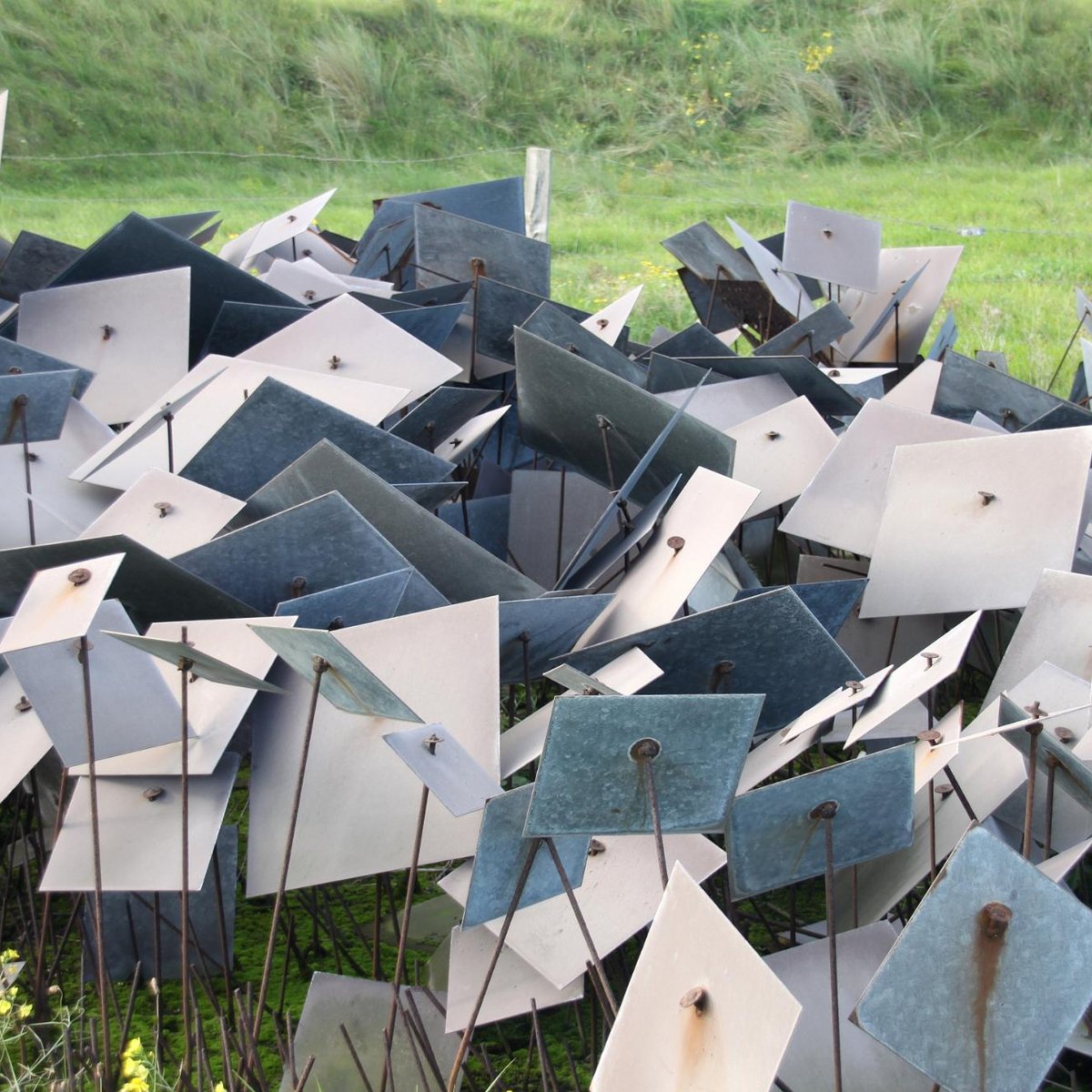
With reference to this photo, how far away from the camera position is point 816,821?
1340 mm

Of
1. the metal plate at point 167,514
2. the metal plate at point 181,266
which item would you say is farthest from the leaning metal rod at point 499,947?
the metal plate at point 181,266

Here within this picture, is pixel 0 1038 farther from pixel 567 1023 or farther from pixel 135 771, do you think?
pixel 567 1023

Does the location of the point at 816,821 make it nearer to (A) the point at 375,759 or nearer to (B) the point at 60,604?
(A) the point at 375,759

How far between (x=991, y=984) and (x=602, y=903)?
517 mm

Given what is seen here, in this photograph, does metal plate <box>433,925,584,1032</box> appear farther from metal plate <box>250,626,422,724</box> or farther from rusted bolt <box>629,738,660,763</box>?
rusted bolt <box>629,738,660,763</box>

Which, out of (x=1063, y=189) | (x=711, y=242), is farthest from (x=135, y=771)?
(x=1063, y=189)

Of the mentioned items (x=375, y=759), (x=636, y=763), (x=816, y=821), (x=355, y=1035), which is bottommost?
(x=355, y=1035)

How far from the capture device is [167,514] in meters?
1.95

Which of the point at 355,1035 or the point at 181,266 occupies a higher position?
the point at 181,266

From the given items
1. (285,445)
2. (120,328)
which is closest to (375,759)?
(285,445)

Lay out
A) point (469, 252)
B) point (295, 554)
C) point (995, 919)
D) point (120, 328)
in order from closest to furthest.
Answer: point (995, 919)
point (295, 554)
point (120, 328)
point (469, 252)

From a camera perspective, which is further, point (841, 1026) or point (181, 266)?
point (181, 266)

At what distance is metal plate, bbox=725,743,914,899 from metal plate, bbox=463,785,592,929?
5.8 inches

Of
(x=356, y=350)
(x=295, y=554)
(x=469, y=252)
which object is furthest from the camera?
(x=469, y=252)
